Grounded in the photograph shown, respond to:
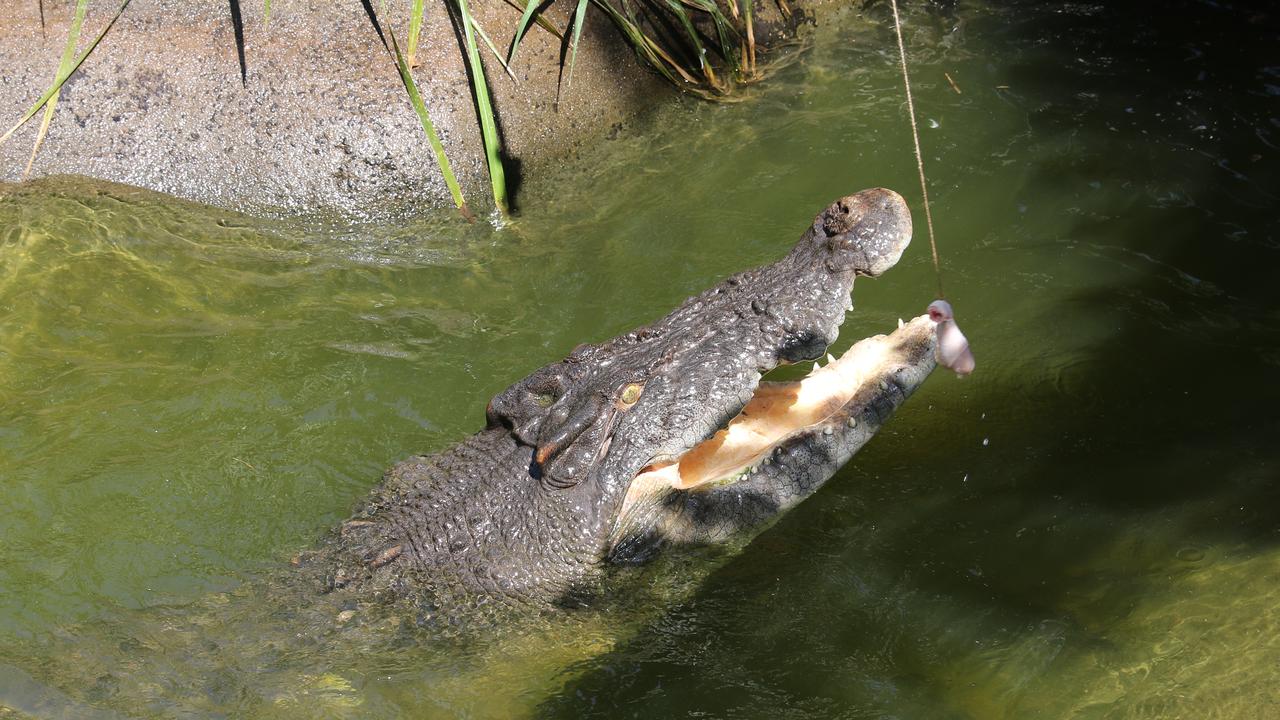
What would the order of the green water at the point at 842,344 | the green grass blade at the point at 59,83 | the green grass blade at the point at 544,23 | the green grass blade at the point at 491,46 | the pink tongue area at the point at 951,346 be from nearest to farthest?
the green water at the point at 842,344, the pink tongue area at the point at 951,346, the green grass blade at the point at 59,83, the green grass blade at the point at 491,46, the green grass blade at the point at 544,23

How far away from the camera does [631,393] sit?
12.7 feet

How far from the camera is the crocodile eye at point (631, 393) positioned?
12.6 feet

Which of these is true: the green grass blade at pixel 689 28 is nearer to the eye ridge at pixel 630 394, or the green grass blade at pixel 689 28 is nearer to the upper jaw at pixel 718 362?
the upper jaw at pixel 718 362

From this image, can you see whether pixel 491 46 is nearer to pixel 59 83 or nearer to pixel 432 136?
pixel 432 136

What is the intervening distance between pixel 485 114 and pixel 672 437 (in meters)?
2.92

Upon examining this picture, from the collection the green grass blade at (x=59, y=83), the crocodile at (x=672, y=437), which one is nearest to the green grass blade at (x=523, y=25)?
the green grass blade at (x=59, y=83)

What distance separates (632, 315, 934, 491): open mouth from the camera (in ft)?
12.7

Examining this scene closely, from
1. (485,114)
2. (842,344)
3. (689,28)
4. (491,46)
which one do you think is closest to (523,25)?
(491,46)

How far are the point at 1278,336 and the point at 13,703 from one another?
16.8 feet

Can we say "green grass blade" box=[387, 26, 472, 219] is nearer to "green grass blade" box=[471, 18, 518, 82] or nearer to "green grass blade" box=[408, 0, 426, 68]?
"green grass blade" box=[408, 0, 426, 68]

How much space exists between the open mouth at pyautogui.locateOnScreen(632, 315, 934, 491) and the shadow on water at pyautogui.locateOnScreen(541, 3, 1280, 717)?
47cm

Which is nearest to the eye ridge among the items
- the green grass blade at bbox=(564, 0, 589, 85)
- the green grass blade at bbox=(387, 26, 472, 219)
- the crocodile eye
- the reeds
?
the crocodile eye

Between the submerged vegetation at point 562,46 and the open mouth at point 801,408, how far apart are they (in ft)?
7.44

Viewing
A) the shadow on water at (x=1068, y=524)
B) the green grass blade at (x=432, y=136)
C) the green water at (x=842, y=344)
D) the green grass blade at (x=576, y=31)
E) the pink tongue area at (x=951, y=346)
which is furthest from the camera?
the green grass blade at (x=576, y=31)
